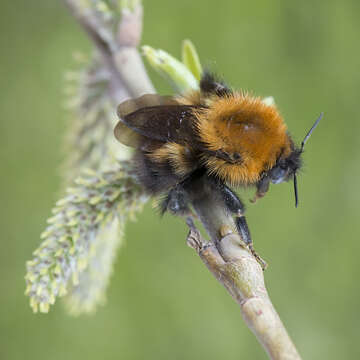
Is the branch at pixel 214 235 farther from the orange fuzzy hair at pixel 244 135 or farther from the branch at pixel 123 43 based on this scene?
the orange fuzzy hair at pixel 244 135

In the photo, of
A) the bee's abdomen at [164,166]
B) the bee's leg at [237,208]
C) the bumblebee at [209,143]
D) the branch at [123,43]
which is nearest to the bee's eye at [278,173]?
the bumblebee at [209,143]

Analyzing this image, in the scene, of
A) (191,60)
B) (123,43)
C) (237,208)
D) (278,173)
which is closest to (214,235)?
(237,208)

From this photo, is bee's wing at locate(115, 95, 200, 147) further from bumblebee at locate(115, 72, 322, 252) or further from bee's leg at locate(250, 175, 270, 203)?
bee's leg at locate(250, 175, 270, 203)

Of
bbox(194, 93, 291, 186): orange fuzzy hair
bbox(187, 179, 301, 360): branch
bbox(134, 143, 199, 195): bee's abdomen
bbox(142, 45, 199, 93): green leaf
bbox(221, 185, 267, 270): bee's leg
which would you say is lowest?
bbox(187, 179, 301, 360): branch

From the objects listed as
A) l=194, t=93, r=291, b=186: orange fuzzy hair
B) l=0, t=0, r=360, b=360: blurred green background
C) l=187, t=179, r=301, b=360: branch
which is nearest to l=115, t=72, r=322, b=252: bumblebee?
l=194, t=93, r=291, b=186: orange fuzzy hair

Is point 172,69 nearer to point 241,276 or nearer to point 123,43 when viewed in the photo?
point 123,43

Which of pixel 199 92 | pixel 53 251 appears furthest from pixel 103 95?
pixel 53 251

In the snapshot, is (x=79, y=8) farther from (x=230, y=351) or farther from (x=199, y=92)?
(x=230, y=351)
